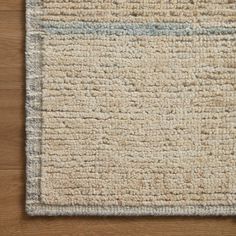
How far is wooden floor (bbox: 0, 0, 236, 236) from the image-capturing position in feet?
2.43

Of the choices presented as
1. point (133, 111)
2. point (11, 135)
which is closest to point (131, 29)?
point (133, 111)

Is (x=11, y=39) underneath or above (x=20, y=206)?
above

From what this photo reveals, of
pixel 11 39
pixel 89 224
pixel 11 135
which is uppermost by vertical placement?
pixel 11 39

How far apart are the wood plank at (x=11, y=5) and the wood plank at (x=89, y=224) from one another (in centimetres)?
31

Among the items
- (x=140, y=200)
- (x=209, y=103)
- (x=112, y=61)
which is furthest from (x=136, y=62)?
(x=140, y=200)

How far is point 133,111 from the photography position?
74 centimetres

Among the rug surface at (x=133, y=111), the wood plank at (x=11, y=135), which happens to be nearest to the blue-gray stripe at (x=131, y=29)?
the rug surface at (x=133, y=111)

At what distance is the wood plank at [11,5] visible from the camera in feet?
2.48

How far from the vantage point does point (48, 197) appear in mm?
734

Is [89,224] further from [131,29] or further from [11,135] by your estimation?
[131,29]

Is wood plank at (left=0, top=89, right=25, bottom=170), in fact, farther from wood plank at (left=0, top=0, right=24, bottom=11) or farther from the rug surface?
wood plank at (left=0, top=0, right=24, bottom=11)

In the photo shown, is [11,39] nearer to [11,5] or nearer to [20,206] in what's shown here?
[11,5]

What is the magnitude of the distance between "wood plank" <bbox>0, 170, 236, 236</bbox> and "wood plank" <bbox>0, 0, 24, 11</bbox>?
31 cm

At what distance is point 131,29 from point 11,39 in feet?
0.75
